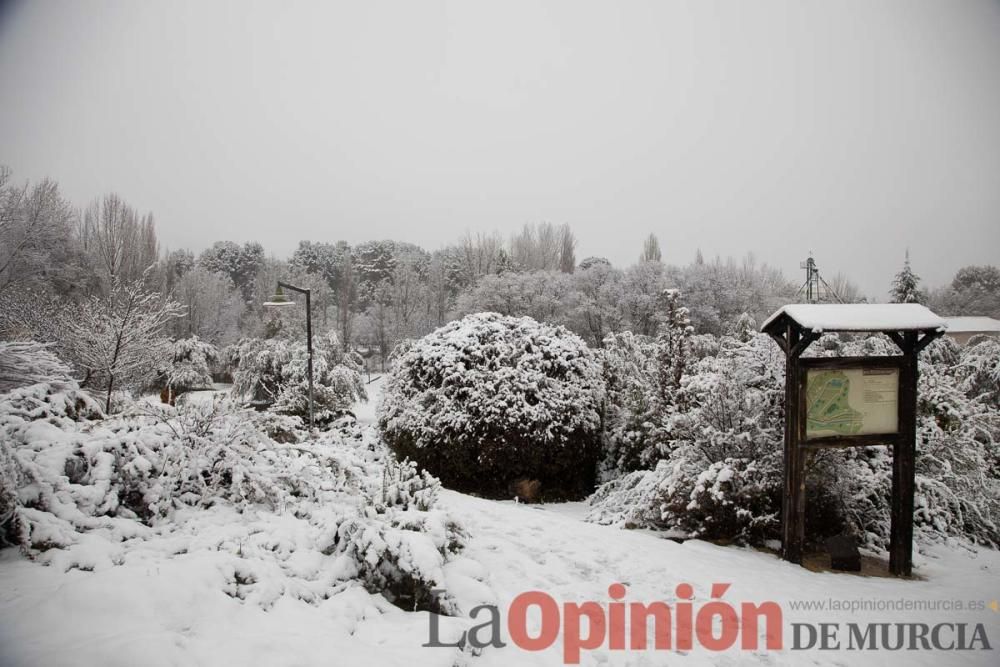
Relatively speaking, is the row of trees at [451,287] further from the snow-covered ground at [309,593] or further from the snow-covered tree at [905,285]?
the snow-covered ground at [309,593]

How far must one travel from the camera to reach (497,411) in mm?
7918

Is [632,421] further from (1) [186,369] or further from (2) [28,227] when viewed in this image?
(1) [186,369]

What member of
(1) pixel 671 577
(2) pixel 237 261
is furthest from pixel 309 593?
(2) pixel 237 261

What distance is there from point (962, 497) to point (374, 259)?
52.9m

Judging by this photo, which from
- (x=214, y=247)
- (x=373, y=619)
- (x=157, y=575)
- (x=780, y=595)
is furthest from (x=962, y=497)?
(x=214, y=247)

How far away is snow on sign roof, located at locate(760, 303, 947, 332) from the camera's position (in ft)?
16.1

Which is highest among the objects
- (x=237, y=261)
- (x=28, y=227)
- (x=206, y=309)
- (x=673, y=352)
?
(x=237, y=261)

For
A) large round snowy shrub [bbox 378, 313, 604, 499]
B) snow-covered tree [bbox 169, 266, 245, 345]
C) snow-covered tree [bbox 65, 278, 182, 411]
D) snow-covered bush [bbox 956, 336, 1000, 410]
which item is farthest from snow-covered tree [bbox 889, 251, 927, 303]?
snow-covered tree [bbox 169, 266, 245, 345]

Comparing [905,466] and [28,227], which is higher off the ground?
[28,227]

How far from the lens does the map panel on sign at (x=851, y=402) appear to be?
5254 mm

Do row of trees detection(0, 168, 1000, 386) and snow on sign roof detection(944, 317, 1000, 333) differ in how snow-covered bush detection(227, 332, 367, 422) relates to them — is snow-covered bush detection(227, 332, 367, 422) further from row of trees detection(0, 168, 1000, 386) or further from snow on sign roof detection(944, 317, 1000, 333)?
snow on sign roof detection(944, 317, 1000, 333)

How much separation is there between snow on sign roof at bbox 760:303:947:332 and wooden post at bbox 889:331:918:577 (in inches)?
9.8

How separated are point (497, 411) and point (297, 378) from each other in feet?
24.6

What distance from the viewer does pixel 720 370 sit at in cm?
659
